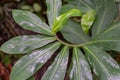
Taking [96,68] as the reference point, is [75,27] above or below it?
above

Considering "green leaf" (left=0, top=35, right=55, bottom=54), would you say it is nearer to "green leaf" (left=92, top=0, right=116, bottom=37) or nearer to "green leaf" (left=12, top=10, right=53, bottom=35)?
"green leaf" (left=12, top=10, right=53, bottom=35)

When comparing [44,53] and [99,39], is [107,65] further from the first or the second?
[44,53]

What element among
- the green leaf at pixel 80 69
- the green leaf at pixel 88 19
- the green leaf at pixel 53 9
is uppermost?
the green leaf at pixel 53 9

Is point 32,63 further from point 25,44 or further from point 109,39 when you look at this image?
point 109,39

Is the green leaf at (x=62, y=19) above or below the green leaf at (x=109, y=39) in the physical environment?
above

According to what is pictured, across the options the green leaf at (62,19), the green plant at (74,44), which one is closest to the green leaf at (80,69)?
the green plant at (74,44)

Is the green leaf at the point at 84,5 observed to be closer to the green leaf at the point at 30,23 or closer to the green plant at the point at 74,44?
the green plant at the point at 74,44

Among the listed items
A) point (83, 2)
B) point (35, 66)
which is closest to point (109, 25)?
point (83, 2)

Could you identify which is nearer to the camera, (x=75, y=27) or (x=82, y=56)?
(x=82, y=56)
